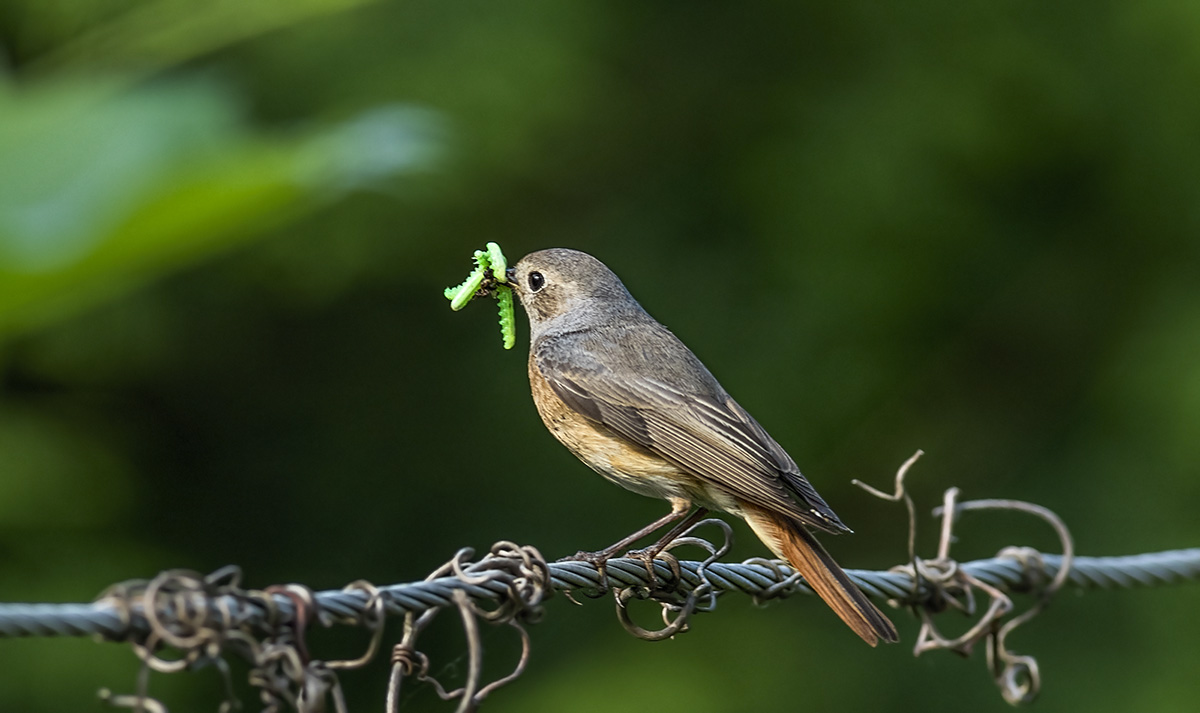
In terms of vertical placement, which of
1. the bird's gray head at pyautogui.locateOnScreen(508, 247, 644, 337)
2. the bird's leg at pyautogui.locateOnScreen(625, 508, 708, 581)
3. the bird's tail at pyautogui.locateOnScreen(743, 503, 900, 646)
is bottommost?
the bird's tail at pyautogui.locateOnScreen(743, 503, 900, 646)

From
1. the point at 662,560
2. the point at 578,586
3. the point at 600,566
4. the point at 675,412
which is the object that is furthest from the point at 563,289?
the point at 578,586

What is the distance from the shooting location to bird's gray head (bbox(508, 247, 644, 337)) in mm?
4723

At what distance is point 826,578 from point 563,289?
180 cm

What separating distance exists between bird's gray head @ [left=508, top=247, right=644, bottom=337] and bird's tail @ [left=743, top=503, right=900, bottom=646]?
53.1 inches

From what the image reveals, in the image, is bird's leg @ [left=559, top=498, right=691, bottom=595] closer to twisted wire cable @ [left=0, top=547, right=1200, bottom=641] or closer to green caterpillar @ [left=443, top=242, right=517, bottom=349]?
twisted wire cable @ [left=0, top=547, right=1200, bottom=641]

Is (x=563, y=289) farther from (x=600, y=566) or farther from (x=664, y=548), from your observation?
(x=600, y=566)

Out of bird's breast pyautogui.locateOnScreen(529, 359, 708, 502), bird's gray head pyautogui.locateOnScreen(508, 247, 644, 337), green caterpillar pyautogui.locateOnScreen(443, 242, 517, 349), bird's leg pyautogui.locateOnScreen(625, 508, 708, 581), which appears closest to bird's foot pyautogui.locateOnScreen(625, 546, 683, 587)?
bird's leg pyautogui.locateOnScreen(625, 508, 708, 581)

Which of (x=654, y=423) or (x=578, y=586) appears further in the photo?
(x=654, y=423)

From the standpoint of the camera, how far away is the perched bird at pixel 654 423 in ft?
11.5

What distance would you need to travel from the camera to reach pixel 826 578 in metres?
3.33

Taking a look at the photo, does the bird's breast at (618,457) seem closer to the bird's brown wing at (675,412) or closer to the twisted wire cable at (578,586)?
the bird's brown wing at (675,412)

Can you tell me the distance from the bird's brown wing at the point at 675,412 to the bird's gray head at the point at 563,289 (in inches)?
8.7

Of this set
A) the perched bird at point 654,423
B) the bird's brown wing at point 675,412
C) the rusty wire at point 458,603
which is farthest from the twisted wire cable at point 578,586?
the bird's brown wing at point 675,412

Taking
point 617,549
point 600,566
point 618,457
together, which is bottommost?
point 600,566
